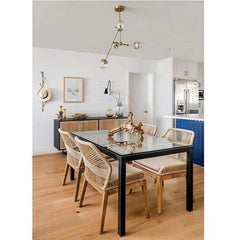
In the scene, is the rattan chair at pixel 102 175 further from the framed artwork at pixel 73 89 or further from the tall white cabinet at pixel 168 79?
the tall white cabinet at pixel 168 79

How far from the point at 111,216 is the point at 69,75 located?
12.3 feet

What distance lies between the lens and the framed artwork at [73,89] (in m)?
5.17

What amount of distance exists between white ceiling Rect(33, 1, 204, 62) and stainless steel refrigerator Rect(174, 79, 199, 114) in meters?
1.32

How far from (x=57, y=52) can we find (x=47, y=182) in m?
3.10

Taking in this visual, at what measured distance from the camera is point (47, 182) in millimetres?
3229

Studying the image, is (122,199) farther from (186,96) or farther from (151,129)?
(186,96)

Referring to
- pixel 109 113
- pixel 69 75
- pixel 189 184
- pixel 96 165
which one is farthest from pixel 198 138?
pixel 69 75

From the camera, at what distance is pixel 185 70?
21.0ft

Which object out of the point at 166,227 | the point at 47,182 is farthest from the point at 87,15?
the point at 166,227

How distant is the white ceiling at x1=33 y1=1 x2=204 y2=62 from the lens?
2850 mm

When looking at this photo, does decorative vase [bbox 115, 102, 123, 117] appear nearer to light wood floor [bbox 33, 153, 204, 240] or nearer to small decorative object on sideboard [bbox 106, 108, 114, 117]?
small decorative object on sideboard [bbox 106, 108, 114, 117]

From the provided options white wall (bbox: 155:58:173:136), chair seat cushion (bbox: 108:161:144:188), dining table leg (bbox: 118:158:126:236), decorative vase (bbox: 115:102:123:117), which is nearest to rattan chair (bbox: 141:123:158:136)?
chair seat cushion (bbox: 108:161:144:188)
